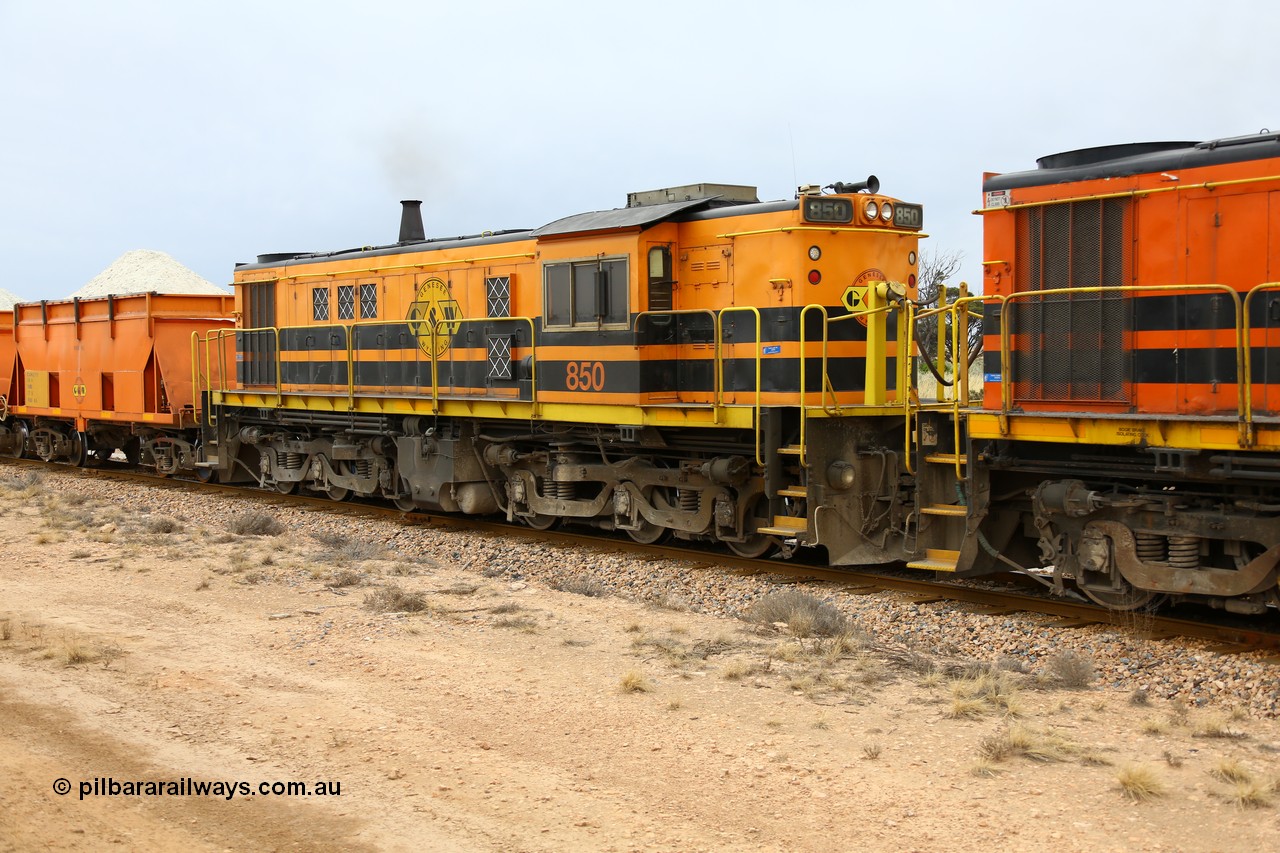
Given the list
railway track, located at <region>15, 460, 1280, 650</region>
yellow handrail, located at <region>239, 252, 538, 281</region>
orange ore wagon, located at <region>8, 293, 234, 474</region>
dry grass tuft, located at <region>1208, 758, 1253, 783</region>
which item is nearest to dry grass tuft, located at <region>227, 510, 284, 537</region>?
railway track, located at <region>15, 460, 1280, 650</region>

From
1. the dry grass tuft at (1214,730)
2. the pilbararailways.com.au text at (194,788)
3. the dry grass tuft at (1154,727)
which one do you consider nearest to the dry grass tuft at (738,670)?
the dry grass tuft at (1154,727)

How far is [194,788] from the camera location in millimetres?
5961

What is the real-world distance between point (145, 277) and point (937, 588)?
4043 inches

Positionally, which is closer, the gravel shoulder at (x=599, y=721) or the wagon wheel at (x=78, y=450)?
the gravel shoulder at (x=599, y=721)

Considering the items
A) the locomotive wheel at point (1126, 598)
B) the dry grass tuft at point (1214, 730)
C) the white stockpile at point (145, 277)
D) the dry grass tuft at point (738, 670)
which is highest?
the white stockpile at point (145, 277)

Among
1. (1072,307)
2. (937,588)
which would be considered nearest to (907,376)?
(937,588)

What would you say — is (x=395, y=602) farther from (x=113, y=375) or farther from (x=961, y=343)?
(x=113, y=375)

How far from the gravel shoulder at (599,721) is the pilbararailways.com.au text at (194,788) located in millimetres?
64

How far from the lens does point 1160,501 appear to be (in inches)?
370

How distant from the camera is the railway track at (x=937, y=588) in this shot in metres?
9.47

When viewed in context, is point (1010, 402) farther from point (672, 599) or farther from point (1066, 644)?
point (672, 599)

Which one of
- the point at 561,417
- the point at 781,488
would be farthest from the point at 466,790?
the point at 561,417

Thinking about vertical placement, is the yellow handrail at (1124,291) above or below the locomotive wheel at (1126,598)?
above

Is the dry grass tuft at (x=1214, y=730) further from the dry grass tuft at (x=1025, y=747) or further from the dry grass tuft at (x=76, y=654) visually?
the dry grass tuft at (x=76, y=654)
